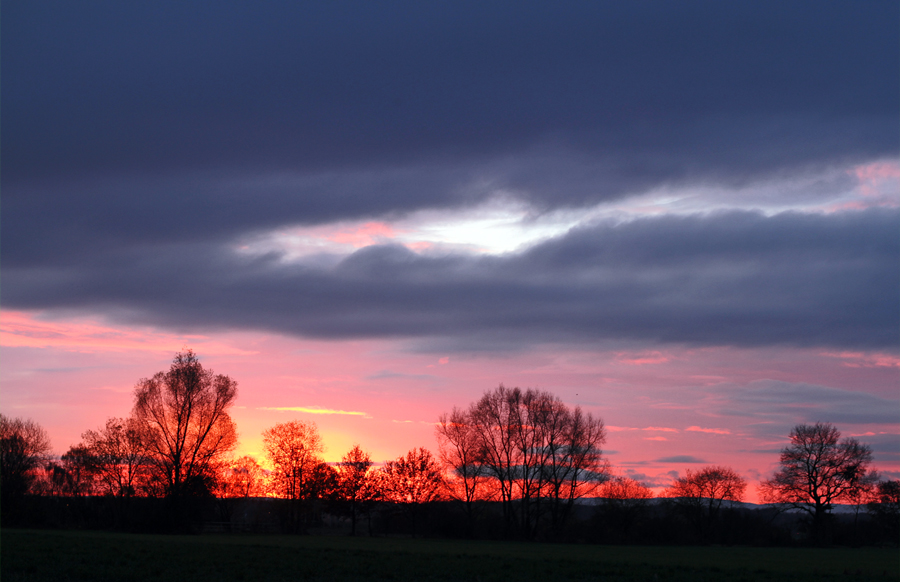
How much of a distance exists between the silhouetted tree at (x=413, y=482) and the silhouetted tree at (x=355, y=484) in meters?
2.34

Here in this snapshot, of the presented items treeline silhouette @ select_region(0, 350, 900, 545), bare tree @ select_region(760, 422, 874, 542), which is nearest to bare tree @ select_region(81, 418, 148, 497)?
treeline silhouette @ select_region(0, 350, 900, 545)

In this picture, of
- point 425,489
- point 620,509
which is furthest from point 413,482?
point 620,509

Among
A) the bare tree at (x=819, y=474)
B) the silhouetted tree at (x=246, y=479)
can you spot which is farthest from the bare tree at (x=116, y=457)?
the bare tree at (x=819, y=474)

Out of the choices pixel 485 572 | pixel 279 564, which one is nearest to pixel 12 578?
pixel 279 564

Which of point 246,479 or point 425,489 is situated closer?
point 425,489

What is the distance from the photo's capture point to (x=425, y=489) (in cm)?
8731

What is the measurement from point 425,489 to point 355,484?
12.2 m

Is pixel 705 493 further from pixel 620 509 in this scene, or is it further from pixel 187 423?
pixel 187 423

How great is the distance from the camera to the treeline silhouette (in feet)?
230

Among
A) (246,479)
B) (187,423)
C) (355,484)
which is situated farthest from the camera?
(246,479)

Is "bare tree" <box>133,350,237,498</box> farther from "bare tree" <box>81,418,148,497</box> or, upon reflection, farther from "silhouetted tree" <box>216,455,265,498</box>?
"silhouetted tree" <box>216,455,265,498</box>

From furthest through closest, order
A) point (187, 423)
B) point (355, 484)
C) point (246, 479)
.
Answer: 1. point (246, 479)
2. point (355, 484)
3. point (187, 423)

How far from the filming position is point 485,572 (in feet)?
79.7

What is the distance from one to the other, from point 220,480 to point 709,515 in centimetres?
6131
